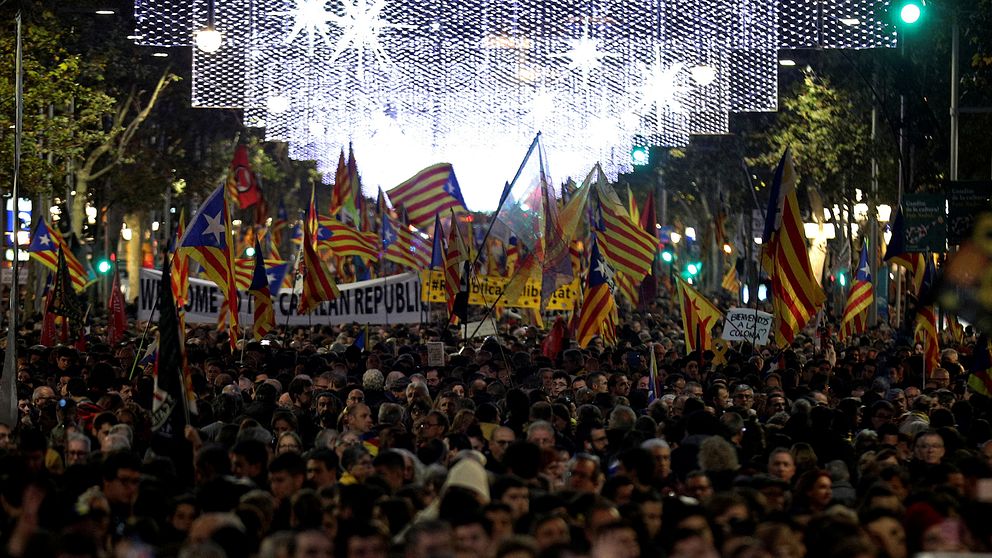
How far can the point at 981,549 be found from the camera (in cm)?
954

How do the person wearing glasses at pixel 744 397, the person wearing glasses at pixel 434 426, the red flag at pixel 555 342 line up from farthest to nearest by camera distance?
the red flag at pixel 555 342
the person wearing glasses at pixel 744 397
the person wearing glasses at pixel 434 426

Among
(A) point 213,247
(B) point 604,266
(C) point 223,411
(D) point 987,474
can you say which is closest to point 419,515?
(D) point 987,474

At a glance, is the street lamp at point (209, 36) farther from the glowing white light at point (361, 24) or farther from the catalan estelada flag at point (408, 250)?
the catalan estelada flag at point (408, 250)

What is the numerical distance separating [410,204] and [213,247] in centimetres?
939

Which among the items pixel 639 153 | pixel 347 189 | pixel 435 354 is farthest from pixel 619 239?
pixel 639 153

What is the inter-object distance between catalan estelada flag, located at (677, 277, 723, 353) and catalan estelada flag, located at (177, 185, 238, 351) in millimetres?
5707

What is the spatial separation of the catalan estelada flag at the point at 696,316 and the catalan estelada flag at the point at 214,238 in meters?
5.71

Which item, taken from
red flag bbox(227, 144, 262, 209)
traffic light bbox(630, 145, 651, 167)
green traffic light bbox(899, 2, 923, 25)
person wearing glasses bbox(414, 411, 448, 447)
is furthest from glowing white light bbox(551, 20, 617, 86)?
person wearing glasses bbox(414, 411, 448, 447)

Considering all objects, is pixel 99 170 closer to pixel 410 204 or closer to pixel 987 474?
pixel 410 204

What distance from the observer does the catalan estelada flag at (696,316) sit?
24000 millimetres

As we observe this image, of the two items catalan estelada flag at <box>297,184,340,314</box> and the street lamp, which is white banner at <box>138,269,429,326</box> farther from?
the street lamp

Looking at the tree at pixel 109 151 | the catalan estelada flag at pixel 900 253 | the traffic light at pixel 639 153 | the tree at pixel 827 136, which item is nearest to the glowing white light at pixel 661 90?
the traffic light at pixel 639 153

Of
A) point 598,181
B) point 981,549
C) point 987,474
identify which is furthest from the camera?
point 598,181

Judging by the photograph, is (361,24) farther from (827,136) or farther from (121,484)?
(827,136)
